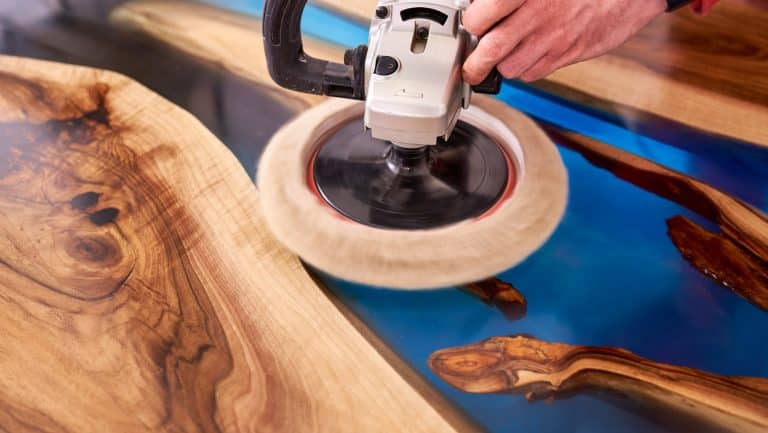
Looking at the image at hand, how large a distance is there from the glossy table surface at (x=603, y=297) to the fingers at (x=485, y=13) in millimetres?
268

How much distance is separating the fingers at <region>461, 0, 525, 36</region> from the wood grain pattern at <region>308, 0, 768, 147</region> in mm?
345

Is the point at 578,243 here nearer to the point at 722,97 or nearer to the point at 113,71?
the point at 722,97

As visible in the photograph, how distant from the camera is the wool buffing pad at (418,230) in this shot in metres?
0.82

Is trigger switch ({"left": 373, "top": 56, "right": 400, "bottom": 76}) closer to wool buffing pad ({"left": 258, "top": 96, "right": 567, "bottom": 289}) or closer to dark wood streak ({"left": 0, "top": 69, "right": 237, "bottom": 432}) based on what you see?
wool buffing pad ({"left": 258, "top": 96, "right": 567, "bottom": 289})

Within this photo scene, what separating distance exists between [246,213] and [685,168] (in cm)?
64

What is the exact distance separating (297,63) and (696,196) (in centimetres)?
58

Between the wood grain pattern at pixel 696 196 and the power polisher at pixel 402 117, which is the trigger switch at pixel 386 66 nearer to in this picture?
the power polisher at pixel 402 117

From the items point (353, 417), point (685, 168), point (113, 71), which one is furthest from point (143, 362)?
point (685, 168)

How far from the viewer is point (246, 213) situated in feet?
2.95

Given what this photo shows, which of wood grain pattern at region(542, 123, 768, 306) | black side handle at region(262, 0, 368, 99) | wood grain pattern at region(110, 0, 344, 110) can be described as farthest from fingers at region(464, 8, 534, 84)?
wood grain pattern at region(110, 0, 344, 110)

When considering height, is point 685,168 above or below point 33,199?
above

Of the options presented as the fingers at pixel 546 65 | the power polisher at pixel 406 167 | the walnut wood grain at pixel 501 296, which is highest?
the fingers at pixel 546 65

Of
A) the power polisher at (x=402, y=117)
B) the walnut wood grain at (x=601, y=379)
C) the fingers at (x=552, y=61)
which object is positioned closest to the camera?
the walnut wood grain at (x=601, y=379)

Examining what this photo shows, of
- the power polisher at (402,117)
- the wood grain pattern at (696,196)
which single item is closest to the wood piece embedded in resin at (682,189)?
the wood grain pattern at (696,196)
